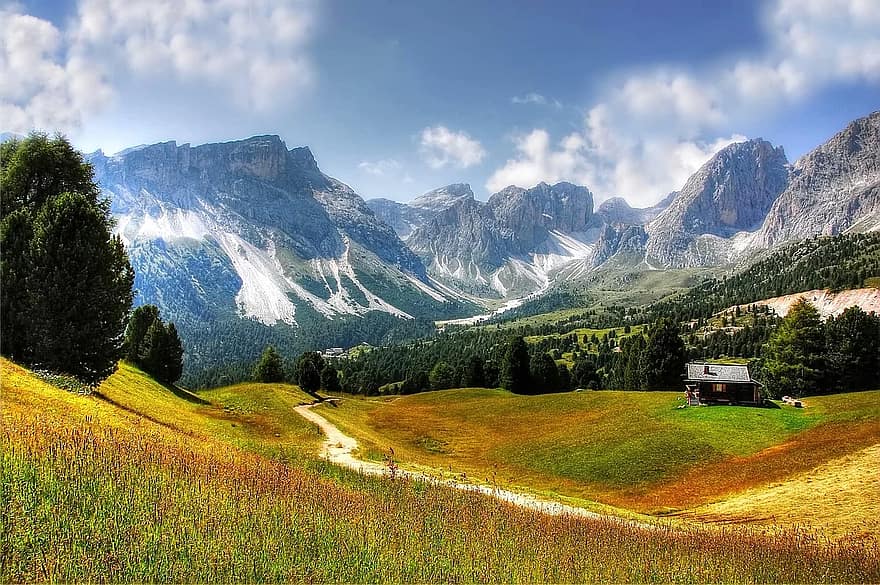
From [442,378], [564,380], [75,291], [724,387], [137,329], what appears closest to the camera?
[75,291]

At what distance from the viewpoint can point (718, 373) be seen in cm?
6291

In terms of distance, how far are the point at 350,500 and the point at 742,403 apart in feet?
→ 201

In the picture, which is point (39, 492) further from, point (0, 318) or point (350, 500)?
point (0, 318)

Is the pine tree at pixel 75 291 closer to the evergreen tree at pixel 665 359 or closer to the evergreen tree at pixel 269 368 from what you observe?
the evergreen tree at pixel 269 368

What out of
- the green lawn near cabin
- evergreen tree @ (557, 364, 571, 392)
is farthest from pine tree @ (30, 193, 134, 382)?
evergreen tree @ (557, 364, 571, 392)

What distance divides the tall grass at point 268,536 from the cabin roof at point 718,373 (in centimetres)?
5168

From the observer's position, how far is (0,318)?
94.2ft

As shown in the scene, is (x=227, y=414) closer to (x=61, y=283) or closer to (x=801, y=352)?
(x=61, y=283)

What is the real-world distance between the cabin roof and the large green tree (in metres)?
62.8

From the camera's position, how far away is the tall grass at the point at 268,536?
26.6 ft

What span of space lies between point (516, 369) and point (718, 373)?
42072mm

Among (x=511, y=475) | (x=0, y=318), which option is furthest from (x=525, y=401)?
(x=0, y=318)

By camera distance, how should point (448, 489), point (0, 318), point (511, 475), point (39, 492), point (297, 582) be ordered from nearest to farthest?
point (297, 582), point (39, 492), point (448, 489), point (0, 318), point (511, 475)

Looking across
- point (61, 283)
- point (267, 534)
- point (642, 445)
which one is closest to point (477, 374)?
point (642, 445)
